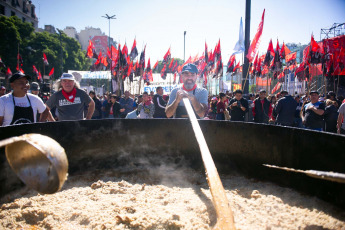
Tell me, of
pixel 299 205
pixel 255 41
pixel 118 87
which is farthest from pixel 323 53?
pixel 299 205

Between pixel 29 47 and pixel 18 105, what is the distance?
32701mm

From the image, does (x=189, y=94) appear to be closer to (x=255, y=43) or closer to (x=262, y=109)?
(x=262, y=109)

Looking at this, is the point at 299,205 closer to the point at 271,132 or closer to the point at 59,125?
the point at 271,132

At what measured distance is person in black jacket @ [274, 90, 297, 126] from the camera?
661cm

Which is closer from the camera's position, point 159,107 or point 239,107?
point 159,107

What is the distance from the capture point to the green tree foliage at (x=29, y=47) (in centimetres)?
3011

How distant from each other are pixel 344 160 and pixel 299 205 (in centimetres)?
68

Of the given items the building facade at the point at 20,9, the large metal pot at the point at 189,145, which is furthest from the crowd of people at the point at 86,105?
the building facade at the point at 20,9

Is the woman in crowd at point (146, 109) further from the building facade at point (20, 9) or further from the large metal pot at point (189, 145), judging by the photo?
the building facade at point (20, 9)

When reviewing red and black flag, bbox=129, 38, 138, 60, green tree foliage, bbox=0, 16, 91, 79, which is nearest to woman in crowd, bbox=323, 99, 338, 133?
red and black flag, bbox=129, 38, 138, 60

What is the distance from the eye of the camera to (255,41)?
33.7 feet

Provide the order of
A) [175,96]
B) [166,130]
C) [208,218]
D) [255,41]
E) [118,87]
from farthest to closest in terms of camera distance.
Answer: [118,87] → [255,41] → [175,96] → [166,130] → [208,218]

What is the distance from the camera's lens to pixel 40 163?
140 cm

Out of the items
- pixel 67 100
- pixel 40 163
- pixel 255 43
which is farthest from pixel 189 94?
pixel 255 43
